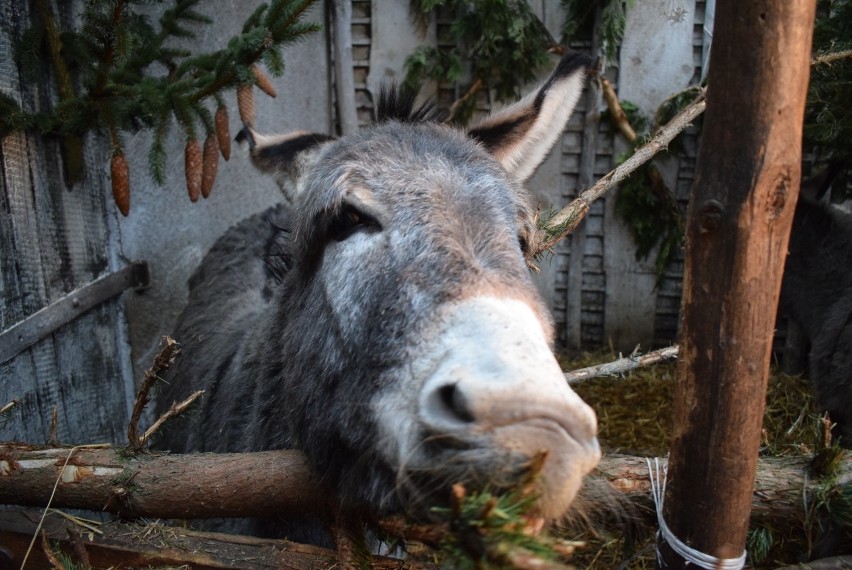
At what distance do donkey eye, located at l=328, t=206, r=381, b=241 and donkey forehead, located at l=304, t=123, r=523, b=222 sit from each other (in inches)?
1.7

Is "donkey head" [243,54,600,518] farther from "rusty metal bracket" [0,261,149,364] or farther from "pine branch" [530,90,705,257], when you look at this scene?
"rusty metal bracket" [0,261,149,364]

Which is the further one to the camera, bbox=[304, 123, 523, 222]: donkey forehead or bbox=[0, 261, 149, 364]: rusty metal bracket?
bbox=[0, 261, 149, 364]: rusty metal bracket

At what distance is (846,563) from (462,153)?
1.68 meters

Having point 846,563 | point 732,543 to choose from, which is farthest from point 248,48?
point 846,563

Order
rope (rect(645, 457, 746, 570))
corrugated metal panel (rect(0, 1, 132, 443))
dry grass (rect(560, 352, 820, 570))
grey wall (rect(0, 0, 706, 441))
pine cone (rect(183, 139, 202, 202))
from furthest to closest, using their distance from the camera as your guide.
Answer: dry grass (rect(560, 352, 820, 570)) < pine cone (rect(183, 139, 202, 202)) < grey wall (rect(0, 0, 706, 441)) < corrugated metal panel (rect(0, 1, 132, 443)) < rope (rect(645, 457, 746, 570))

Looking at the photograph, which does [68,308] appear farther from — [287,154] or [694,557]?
[694,557]

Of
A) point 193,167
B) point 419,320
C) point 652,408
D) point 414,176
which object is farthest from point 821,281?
point 193,167

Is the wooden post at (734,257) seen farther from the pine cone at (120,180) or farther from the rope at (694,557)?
the pine cone at (120,180)

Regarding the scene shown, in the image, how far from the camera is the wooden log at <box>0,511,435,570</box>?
5.64ft

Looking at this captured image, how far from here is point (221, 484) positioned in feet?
5.95

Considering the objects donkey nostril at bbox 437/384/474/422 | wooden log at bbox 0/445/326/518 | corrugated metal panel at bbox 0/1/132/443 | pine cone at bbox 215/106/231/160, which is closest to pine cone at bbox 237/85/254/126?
pine cone at bbox 215/106/231/160

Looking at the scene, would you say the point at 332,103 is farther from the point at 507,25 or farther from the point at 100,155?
the point at 100,155

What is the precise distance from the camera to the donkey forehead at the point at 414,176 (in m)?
1.86

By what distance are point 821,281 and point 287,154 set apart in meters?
3.82
